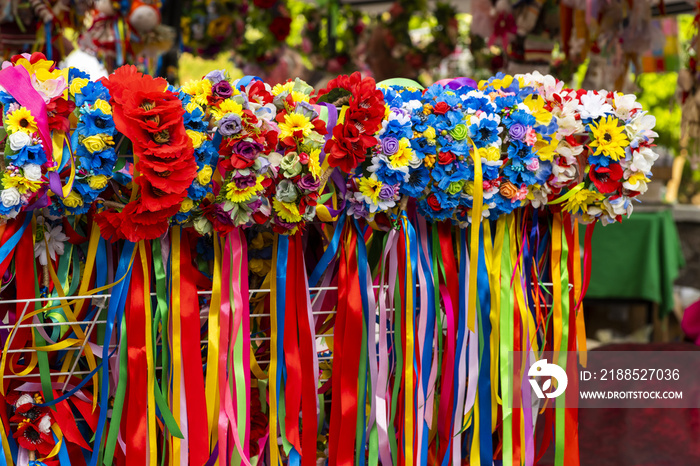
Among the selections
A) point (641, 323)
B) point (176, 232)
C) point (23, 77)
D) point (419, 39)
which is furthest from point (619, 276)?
point (23, 77)

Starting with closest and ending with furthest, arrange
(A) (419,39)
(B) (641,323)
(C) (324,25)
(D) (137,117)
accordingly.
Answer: (D) (137,117), (B) (641,323), (A) (419,39), (C) (324,25)

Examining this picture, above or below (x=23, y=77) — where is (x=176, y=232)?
below

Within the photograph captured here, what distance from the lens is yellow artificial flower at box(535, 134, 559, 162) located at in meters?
0.99

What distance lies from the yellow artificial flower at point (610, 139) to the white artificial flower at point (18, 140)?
848mm

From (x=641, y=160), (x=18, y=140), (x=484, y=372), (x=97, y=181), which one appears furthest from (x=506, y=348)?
(x=18, y=140)

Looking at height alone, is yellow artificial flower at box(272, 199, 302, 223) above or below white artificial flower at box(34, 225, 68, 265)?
above

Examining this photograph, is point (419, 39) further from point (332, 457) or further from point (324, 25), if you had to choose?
point (332, 457)

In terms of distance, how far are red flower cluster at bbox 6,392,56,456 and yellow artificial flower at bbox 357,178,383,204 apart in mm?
582

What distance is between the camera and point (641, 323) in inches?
132

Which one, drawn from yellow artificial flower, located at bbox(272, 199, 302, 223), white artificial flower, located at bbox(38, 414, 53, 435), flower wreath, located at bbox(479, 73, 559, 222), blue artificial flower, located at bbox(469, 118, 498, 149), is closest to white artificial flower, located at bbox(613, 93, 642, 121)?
flower wreath, located at bbox(479, 73, 559, 222)

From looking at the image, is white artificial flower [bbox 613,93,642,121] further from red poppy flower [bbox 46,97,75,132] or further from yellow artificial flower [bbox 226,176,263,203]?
red poppy flower [bbox 46,97,75,132]

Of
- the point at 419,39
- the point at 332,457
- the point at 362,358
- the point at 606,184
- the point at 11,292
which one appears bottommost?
the point at 332,457

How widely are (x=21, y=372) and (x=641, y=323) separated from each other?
10.6 ft

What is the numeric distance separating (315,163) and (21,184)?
392mm
